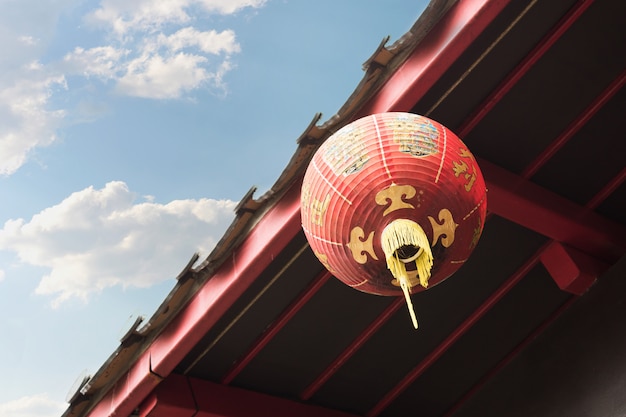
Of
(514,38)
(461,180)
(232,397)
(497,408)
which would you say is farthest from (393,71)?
(497,408)

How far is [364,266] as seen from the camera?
2254mm

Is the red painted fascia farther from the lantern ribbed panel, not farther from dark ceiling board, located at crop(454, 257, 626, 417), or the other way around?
dark ceiling board, located at crop(454, 257, 626, 417)

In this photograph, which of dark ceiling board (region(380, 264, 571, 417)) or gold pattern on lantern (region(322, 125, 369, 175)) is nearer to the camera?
gold pattern on lantern (region(322, 125, 369, 175))

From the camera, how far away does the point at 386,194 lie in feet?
7.05

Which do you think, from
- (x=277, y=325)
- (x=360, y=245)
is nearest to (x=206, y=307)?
(x=277, y=325)

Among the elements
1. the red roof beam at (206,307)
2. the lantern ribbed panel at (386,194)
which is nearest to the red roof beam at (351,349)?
the red roof beam at (206,307)

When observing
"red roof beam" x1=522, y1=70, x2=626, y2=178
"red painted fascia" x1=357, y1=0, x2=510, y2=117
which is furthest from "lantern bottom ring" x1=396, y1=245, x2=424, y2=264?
"red roof beam" x1=522, y1=70, x2=626, y2=178

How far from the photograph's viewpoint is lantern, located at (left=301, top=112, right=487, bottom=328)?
84.9 inches

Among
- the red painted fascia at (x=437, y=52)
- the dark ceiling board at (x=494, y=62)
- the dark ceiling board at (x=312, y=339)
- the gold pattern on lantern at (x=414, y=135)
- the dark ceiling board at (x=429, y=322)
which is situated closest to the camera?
the gold pattern on lantern at (x=414, y=135)

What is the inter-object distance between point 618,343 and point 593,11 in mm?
1872

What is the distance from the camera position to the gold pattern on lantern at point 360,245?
219 cm

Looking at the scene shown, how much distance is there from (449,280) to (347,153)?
190 cm

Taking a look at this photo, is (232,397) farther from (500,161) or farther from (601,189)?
(601,189)

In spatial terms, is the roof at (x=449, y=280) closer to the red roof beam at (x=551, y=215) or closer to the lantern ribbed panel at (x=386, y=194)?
the red roof beam at (x=551, y=215)
